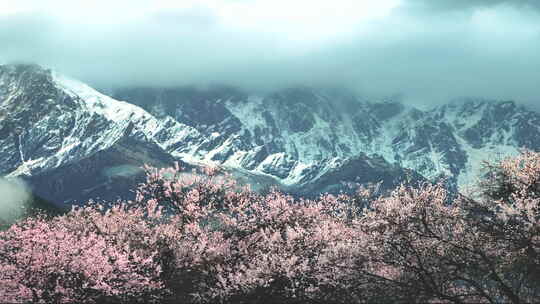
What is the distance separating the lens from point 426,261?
37.0 meters

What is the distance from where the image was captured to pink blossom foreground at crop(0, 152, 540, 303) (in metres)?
35.7

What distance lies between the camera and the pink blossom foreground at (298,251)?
35.7 metres

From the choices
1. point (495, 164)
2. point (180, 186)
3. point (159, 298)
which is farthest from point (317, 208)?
point (495, 164)

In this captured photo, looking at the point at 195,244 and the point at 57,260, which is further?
the point at 195,244

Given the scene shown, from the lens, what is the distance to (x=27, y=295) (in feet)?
160

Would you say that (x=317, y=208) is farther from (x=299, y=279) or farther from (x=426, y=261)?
(x=426, y=261)

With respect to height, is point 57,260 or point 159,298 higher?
point 57,260

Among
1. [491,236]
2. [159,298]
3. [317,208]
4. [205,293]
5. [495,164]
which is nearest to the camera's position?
[491,236]

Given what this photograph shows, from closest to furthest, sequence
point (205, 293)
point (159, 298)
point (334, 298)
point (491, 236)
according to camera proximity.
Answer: point (491, 236) → point (334, 298) → point (205, 293) → point (159, 298)

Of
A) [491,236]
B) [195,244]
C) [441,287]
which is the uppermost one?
[491,236]

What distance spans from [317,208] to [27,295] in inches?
1461

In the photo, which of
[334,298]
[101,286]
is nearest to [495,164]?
[334,298]

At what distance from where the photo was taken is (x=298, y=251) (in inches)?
2073

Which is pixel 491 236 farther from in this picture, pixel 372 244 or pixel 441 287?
pixel 372 244
